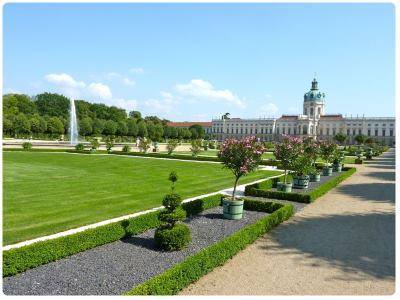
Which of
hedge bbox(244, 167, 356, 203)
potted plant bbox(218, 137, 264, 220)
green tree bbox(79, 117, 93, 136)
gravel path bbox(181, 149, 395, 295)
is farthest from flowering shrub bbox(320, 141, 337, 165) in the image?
green tree bbox(79, 117, 93, 136)

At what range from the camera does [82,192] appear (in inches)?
532

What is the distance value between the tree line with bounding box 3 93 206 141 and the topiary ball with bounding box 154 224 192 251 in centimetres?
6039

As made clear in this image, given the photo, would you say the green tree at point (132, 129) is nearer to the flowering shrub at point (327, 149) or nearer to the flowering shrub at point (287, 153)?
the flowering shrub at point (327, 149)

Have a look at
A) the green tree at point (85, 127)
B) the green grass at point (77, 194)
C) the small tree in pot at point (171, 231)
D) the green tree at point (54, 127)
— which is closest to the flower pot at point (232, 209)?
the green grass at point (77, 194)

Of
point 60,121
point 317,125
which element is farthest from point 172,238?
point 317,125

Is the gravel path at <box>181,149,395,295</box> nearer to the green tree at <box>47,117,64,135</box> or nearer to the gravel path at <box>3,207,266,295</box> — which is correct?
the gravel path at <box>3,207,266,295</box>

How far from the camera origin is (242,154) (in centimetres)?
1122

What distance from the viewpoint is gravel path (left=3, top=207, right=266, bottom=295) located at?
19.3 ft

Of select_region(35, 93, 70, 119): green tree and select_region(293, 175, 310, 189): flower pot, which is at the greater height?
select_region(35, 93, 70, 119): green tree

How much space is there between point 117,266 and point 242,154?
555cm

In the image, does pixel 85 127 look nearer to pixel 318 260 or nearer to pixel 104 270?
pixel 104 270

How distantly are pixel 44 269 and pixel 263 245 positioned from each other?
4.58 metres
